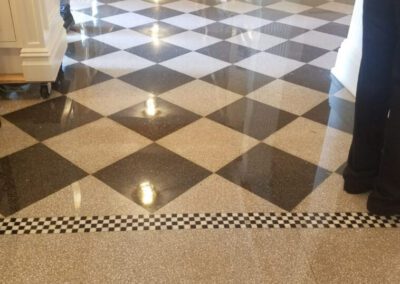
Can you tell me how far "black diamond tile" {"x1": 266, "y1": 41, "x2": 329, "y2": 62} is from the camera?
2866 millimetres

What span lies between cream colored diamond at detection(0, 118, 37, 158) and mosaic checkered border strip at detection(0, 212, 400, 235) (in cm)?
44

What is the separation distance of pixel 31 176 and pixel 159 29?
1866 mm

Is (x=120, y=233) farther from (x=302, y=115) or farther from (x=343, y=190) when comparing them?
(x=302, y=115)

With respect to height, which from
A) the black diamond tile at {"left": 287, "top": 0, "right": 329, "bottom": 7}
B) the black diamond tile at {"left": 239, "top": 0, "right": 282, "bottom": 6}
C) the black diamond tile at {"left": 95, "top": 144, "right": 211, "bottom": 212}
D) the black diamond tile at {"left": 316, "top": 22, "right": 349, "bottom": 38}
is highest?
the black diamond tile at {"left": 239, "top": 0, "right": 282, "bottom": 6}

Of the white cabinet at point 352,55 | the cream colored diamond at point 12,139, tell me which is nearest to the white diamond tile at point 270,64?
the white cabinet at point 352,55

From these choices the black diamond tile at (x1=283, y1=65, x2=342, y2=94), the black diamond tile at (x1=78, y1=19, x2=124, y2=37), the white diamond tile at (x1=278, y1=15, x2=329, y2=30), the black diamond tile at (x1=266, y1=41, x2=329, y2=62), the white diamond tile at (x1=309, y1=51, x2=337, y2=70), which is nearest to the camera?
the black diamond tile at (x1=283, y1=65, x2=342, y2=94)

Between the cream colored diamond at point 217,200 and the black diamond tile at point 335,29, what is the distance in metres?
2.08

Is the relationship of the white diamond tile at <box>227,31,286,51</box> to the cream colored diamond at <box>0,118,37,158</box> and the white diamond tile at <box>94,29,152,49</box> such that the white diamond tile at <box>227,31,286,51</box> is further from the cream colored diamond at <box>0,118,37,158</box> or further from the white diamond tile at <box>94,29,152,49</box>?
the cream colored diamond at <box>0,118,37,158</box>

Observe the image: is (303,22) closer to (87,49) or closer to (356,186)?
(87,49)

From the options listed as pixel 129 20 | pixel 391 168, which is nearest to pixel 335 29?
pixel 129 20

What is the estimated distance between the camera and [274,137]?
199cm

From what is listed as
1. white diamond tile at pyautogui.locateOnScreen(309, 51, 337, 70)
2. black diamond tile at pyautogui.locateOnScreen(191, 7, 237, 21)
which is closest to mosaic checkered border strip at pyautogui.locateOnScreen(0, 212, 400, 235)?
white diamond tile at pyautogui.locateOnScreen(309, 51, 337, 70)

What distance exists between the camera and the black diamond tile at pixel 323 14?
144 inches

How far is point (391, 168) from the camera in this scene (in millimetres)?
1472
